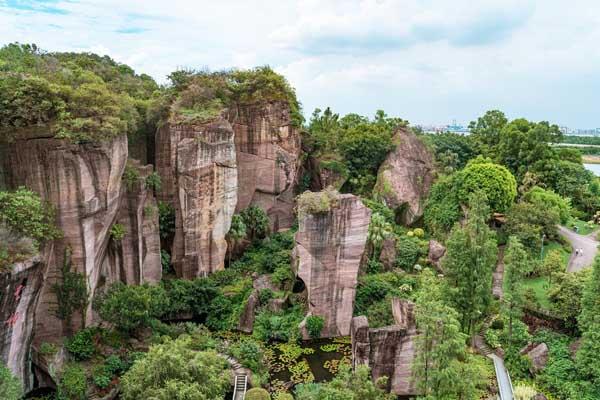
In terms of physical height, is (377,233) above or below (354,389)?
above

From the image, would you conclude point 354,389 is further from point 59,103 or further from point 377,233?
point 59,103

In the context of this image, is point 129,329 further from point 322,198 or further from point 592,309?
point 592,309

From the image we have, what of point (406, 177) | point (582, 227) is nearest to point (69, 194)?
point (406, 177)

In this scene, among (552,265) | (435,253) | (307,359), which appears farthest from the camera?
(435,253)

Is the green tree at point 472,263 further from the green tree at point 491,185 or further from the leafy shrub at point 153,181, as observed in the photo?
the leafy shrub at point 153,181

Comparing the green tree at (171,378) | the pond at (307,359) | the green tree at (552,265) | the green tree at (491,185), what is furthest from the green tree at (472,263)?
the green tree at (491,185)

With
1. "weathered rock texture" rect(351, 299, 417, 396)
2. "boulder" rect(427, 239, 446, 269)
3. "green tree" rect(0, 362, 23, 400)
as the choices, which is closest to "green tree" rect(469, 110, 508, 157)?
"boulder" rect(427, 239, 446, 269)
